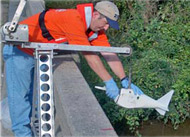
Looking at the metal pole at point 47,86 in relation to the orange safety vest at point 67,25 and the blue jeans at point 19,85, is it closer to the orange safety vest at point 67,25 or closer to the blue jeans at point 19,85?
the orange safety vest at point 67,25

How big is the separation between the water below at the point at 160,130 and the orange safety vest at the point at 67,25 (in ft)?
9.39

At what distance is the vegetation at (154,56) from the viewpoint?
6348mm

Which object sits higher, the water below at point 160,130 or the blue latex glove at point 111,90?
the blue latex glove at point 111,90

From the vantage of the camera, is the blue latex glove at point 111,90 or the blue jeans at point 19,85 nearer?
the blue latex glove at point 111,90

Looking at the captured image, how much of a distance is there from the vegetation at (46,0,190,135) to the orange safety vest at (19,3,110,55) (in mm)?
2548

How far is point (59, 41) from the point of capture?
3.70 metres

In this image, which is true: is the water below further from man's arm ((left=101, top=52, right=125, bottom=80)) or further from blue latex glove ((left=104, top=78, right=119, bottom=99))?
blue latex glove ((left=104, top=78, right=119, bottom=99))

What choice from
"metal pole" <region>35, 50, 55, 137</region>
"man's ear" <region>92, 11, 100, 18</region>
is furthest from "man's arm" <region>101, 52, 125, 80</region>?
"metal pole" <region>35, 50, 55, 137</region>

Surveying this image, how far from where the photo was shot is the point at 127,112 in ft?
19.8

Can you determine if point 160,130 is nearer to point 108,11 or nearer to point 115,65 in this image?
point 115,65

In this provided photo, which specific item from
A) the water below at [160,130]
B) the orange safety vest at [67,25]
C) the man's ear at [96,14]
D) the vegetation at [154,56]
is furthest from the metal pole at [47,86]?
the water below at [160,130]

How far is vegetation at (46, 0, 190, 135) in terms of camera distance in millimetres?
6348

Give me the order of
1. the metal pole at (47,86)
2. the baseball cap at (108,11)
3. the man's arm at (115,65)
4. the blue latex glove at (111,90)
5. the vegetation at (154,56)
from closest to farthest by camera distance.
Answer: the metal pole at (47,86) < the blue latex glove at (111,90) < the baseball cap at (108,11) < the man's arm at (115,65) < the vegetation at (154,56)

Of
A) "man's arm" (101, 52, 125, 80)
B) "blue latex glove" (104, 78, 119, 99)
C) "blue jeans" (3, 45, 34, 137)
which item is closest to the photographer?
"blue latex glove" (104, 78, 119, 99)
